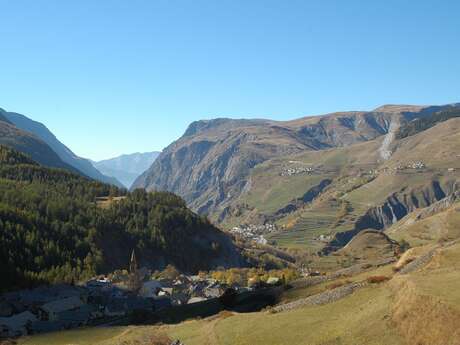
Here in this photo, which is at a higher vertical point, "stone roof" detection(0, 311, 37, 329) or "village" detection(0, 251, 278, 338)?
"stone roof" detection(0, 311, 37, 329)

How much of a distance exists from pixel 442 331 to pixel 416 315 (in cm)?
271

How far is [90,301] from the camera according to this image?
124125 millimetres

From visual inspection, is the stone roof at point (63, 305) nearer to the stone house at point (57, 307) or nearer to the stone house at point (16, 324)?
the stone house at point (57, 307)

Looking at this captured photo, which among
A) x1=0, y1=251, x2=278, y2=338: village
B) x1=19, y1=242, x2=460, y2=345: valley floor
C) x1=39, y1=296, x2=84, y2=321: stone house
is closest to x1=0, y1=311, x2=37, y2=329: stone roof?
x1=0, y1=251, x2=278, y2=338: village

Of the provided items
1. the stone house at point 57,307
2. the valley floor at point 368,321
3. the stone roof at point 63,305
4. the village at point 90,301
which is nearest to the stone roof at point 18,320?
the village at point 90,301

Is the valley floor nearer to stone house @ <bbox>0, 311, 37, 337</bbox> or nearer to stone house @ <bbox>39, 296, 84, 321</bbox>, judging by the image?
stone house @ <bbox>0, 311, 37, 337</bbox>

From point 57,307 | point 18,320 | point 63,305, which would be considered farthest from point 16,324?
point 63,305

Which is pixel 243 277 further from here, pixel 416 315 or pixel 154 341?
pixel 416 315

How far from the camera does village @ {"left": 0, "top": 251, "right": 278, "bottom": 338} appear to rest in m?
99.4

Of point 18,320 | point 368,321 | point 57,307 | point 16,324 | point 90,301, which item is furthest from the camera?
point 90,301

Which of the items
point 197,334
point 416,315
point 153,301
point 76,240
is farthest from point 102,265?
point 416,315

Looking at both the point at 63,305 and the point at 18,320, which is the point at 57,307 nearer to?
the point at 63,305

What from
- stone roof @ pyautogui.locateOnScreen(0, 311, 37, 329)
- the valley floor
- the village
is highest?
the valley floor

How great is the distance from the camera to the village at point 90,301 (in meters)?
99.4
